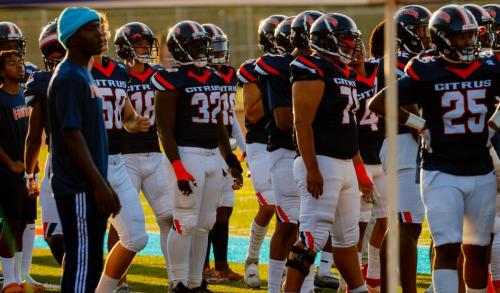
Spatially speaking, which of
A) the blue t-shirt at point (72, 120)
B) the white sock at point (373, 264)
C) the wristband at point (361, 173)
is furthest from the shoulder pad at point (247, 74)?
the blue t-shirt at point (72, 120)

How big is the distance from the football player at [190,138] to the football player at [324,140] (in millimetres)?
1060

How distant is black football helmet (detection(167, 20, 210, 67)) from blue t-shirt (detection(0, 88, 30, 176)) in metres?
1.40

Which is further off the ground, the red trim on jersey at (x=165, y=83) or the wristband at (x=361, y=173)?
the red trim on jersey at (x=165, y=83)

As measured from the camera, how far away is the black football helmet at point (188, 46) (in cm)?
794

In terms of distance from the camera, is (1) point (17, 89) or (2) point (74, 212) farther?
(1) point (17, 89)

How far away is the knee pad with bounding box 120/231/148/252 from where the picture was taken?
23.1 feet

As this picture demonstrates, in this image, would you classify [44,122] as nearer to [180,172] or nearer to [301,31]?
[180,172]

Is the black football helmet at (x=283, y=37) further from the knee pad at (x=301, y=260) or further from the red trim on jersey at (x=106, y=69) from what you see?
the knee pad at (x=301, y=260)

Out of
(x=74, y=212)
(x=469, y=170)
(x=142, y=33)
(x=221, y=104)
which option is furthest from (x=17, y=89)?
(x=469, y=170)

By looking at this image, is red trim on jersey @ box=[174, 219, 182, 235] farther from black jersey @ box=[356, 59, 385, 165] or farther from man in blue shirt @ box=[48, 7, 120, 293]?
man in blue shirt @ box=[48, 7, 120, 293]

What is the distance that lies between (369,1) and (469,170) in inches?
59.8

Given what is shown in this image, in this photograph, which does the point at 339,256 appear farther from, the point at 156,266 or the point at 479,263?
the point at 156,266

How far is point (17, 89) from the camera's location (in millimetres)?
8750

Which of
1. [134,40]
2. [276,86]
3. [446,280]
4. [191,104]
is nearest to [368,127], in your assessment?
[276,86]
